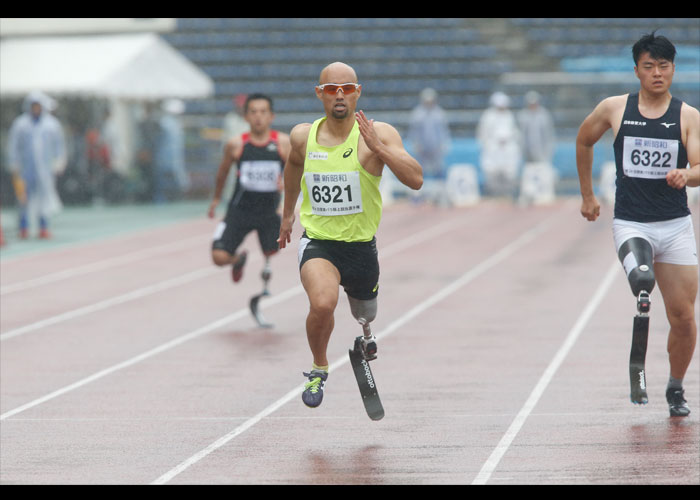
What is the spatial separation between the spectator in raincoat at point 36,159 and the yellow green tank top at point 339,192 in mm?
14983

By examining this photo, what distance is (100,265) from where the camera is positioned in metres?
18.1

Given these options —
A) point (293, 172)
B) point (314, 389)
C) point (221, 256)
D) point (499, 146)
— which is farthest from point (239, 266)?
point (499, 146)

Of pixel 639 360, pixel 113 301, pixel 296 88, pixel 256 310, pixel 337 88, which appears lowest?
pixel 296 88

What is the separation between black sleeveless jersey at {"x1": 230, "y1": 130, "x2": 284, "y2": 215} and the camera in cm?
1202

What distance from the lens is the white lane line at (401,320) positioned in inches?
274

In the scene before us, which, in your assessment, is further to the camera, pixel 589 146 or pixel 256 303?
pixel 256 303

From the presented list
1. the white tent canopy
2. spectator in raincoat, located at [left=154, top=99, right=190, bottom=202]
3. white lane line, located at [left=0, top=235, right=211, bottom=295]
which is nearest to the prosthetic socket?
white lane line, located at [left=0, top=235, right=211, bottom=295]

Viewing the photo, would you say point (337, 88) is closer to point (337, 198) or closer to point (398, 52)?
point (337, 198)

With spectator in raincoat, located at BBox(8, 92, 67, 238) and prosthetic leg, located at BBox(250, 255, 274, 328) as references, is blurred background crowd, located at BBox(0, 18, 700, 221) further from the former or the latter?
prosthetic leg, located at BBox(250, 255, 274, 328)

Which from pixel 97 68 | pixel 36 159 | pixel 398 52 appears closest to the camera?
pixel 36 159

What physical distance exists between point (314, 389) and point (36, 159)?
612 inches

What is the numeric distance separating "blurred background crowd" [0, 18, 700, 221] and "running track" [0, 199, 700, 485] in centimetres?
873

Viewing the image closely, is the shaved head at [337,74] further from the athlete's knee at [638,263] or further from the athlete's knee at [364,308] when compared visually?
the athlete's knee at [638,263]

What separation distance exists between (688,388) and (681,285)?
4.15 feet
